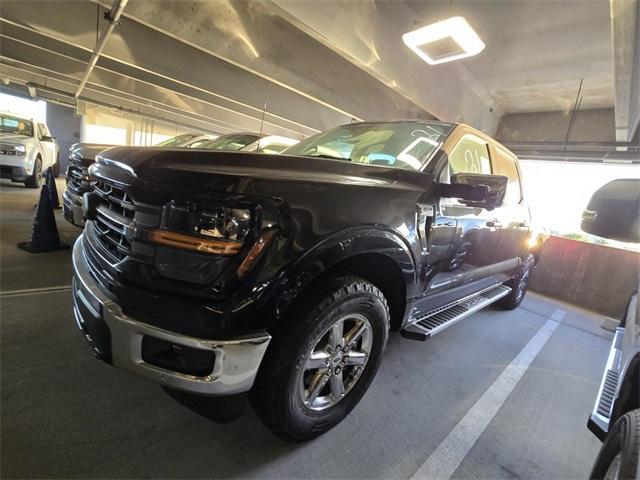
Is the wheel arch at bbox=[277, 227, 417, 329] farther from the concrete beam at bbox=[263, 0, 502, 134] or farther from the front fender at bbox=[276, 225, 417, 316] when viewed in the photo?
the concrete beam at bbox=[263, 0, 502, 134]

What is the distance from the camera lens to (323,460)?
1.72m

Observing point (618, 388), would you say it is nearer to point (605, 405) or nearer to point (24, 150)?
point (605, 405)

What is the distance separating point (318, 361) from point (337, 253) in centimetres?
56

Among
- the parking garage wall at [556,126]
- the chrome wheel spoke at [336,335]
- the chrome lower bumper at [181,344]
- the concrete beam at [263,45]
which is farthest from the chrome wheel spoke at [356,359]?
→ the parking garage wall at [556,126]

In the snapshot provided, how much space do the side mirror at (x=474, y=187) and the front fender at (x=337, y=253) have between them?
492mm

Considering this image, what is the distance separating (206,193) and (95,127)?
22.1 meters

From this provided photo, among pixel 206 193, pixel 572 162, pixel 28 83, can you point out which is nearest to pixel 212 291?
pixel 206 193

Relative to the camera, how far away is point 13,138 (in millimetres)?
8016

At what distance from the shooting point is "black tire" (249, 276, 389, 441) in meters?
1.50

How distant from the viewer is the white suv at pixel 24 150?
26.1 feet

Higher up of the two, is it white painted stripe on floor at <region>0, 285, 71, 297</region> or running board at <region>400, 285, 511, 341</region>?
running board at <region>400, 285, 511, 341</region>

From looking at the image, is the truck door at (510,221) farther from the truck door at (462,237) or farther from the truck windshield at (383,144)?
the truck windshield at (383,144)

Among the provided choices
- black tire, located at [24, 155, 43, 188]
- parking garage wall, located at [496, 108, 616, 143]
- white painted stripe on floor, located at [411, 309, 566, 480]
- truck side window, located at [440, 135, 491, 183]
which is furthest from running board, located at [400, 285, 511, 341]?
black tire, located at [24, 155, 43, 188]

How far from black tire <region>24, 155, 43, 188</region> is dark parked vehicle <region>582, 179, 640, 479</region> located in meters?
11.1
